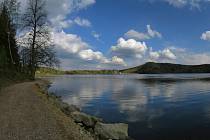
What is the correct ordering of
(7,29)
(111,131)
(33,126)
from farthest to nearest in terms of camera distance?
1. (7,29)
2. (111,131)
3. (33,126)

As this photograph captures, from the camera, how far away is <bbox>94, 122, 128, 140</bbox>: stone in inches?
714

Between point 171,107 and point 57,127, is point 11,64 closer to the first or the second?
point 171,107

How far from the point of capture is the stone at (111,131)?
59.5 ft

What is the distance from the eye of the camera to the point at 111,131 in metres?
18.6

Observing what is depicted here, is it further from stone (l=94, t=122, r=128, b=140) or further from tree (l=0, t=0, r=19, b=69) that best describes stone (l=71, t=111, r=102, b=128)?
tree (l=0, t=0, r=19, b=69)

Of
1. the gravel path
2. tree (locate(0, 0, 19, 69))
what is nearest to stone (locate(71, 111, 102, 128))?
the gravel path

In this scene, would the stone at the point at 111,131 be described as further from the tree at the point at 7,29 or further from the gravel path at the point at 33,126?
the tree at the point at 7,29

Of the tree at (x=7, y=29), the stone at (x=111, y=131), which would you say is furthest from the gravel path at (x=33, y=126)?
the tree at (x=7, y=29)

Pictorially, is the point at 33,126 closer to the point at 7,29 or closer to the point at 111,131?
the point at 111,131

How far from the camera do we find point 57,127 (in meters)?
14.7

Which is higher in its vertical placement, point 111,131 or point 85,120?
point 85,120

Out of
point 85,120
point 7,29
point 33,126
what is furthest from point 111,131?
point 7,29

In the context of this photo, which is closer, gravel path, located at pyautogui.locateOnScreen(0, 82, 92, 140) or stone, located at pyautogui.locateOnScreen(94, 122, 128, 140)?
gravel path, located at pyautogui.locateOnScreen(0, 82, 92, 140)

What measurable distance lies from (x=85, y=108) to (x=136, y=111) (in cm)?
617
